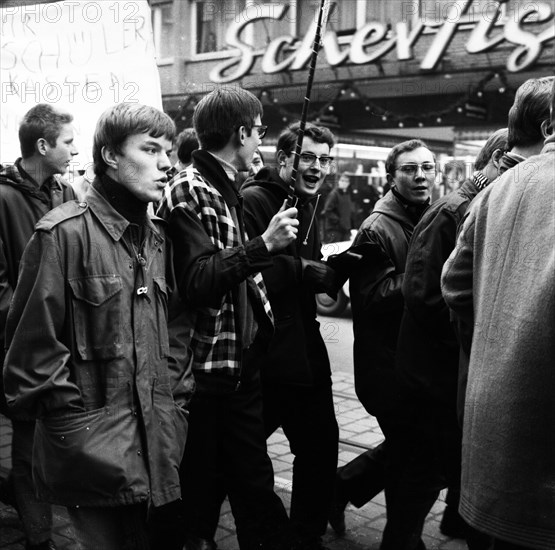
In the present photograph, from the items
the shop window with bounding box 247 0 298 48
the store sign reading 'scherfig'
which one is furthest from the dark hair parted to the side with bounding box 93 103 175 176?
the shop window with bounding box 247 0 298 48

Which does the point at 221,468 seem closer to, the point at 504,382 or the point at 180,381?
the point at 180,381

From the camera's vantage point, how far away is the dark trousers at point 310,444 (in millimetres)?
3912

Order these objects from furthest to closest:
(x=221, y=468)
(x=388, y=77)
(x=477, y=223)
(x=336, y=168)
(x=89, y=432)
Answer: (x=388, y=77) → (x=336, y=168) → (x=221, y=468) → (x=89, y=432) → (x=477, y=223)

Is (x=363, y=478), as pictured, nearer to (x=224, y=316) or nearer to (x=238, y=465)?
(x=238, y=465)

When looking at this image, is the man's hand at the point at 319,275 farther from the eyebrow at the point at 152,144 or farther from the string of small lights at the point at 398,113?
the string of small lights at the point at 398,113

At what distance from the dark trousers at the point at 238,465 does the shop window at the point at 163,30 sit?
7160mm

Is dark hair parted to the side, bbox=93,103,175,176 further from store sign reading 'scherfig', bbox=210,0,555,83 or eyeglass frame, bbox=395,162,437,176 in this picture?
store sign reading 'scherfig', bbox=210,0,555,83

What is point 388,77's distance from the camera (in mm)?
14711

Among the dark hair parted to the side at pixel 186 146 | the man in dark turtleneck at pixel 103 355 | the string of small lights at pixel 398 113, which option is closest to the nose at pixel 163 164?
the man in dark turtleneck at pixel 103 355

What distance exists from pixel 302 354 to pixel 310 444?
46 centimetres

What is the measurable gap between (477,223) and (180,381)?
127 centimetres

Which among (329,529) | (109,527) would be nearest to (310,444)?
(329,529)

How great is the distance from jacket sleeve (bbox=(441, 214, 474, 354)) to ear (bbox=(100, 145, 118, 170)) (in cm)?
120

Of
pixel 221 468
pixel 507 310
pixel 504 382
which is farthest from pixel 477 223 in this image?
pixel 221 468
